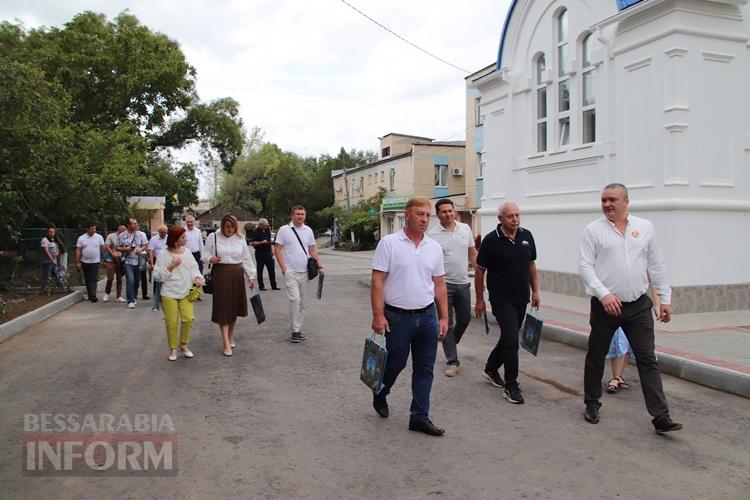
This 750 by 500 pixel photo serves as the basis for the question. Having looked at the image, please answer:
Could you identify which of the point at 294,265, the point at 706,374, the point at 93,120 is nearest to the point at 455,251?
the point at 294,265

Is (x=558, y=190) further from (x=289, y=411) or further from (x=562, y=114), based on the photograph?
(x=289, y=411)

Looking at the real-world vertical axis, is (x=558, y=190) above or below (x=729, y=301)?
above

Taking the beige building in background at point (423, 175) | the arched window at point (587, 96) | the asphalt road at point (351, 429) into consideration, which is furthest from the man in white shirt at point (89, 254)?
the beige building in background at point (423, 175)

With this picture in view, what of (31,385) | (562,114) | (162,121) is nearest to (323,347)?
(31,385)

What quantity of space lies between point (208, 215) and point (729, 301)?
70388mm

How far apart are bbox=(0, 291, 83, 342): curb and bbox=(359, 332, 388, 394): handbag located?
6.59 meters

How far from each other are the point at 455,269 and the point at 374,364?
221cm

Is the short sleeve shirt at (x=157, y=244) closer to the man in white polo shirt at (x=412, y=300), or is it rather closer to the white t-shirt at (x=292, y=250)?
the white t-shirt at (x=292, y=250)

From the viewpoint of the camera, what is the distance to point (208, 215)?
74812 mm

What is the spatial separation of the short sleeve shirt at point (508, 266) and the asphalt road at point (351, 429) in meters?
1.00

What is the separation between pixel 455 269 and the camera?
21.0 feet

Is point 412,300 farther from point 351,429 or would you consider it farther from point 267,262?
point 267,262

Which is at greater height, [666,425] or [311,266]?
[311,266]

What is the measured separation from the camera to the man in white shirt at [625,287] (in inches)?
181
